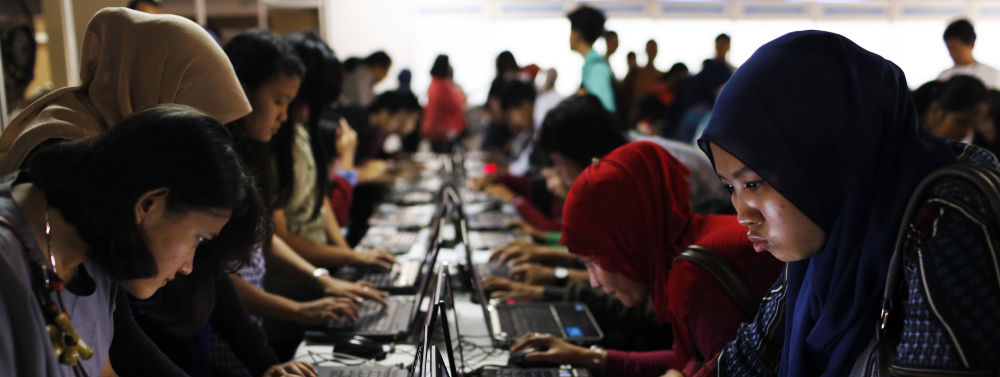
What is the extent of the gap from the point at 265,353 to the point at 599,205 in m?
0.85

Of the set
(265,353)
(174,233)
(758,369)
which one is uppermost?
(174,233)

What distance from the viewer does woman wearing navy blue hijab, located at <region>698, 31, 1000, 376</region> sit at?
1002 millimetres

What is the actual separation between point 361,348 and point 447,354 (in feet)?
1.81

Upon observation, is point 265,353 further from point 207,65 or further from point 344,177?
point 344,177

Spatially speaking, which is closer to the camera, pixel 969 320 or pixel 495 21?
pixel 969 320

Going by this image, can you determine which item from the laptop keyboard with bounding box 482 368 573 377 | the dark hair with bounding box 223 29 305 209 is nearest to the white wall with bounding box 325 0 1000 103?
the dark hair with bounding box 223 29 305 209

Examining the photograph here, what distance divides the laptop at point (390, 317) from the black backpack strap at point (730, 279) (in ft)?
2.49

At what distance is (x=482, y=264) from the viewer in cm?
289

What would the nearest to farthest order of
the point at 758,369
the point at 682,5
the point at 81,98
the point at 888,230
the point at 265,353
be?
1. the point at 888,230
2. the point at 758,369
3. the point at 81,98
4. the point at 265,353
5. the point at 682,5

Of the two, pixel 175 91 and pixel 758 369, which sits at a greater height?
pixel 175 91

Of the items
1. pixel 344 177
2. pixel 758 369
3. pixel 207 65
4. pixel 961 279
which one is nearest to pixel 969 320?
pixel 961 279

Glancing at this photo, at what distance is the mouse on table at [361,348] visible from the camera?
6.15 ft

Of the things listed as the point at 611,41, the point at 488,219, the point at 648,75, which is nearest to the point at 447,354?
the point at 488,219

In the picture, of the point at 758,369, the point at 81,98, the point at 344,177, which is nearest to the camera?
the point at 758,369
